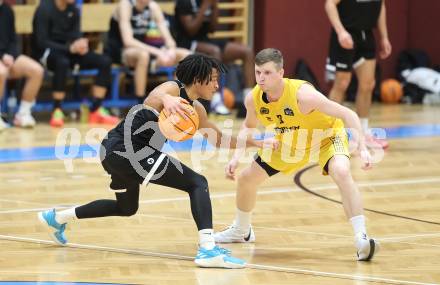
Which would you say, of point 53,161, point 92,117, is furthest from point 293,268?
point 92,117

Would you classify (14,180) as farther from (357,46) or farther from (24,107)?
(357,46)

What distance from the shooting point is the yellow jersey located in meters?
6.65

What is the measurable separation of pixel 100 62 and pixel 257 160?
6.33 m

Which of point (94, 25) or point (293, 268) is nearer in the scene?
point (293, 268)

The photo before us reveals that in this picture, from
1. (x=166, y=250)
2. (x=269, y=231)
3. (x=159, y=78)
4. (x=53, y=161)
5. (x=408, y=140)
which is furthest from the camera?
(x=159, y=78)

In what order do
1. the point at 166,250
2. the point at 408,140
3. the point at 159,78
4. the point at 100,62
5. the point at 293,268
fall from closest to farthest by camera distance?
the point at 293,268 < the point at 166,250 < the point at 408,140 < the point at 100,62 < the point at 159,78

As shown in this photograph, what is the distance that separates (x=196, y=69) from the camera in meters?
6.33

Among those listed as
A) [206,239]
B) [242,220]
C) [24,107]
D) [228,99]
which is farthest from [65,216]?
[228,99]

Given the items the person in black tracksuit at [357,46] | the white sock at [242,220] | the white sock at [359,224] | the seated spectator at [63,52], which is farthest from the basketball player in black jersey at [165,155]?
the seated spectator at [63,52]

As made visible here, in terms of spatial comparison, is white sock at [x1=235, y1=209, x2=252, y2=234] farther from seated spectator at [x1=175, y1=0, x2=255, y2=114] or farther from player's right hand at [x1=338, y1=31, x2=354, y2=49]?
seated spectator at [x1=175, y1=0, x2=255, y2=114]

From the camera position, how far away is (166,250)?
6699mm

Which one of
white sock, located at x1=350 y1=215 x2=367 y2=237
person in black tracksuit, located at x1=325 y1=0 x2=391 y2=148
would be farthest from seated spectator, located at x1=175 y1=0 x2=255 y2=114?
white sock, located at x1=350 y1=215 x2=367 y2=237

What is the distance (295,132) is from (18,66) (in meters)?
6.34

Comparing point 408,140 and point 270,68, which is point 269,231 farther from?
point 408,140
